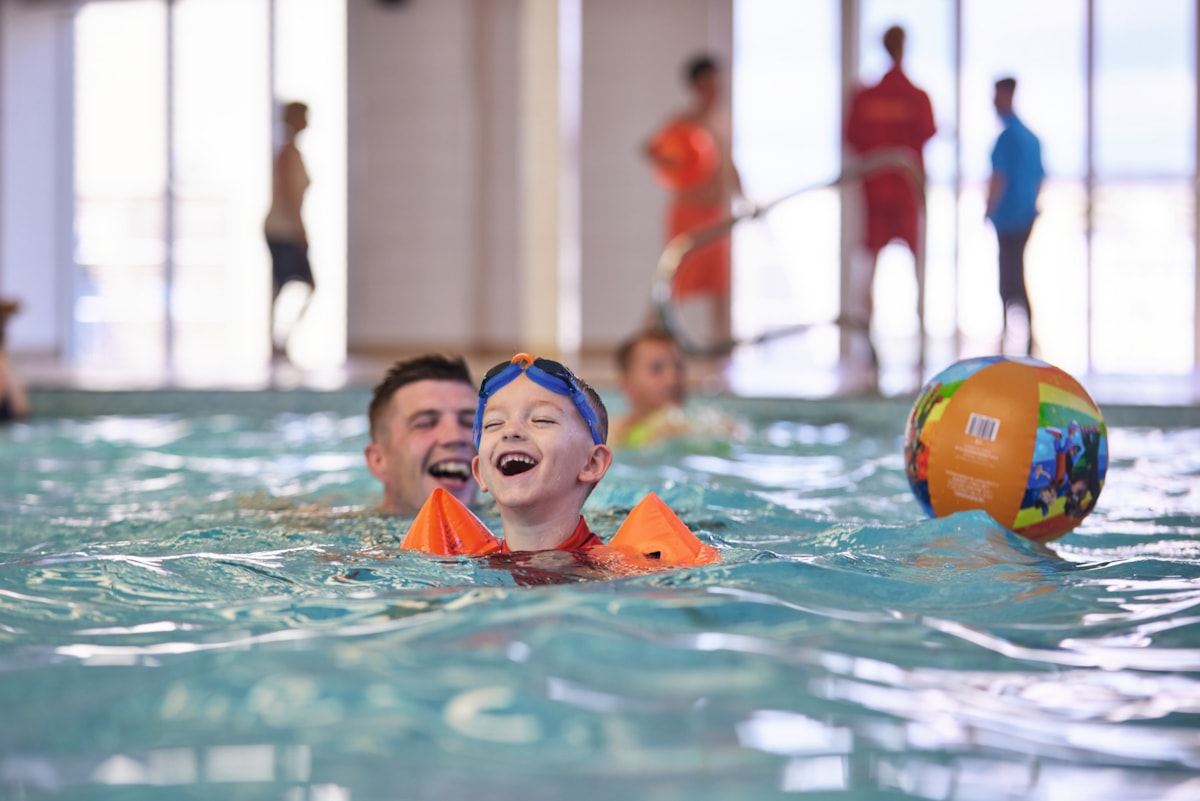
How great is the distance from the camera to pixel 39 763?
189 cm

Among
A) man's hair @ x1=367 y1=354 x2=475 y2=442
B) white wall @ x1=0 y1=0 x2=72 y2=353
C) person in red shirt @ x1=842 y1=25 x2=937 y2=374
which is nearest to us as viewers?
man's hair @ x1=367 y1=354 x2=475 y2=442

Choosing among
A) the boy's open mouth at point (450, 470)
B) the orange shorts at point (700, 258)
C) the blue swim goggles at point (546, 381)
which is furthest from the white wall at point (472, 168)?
the blue swim goggles at point (546, 381)

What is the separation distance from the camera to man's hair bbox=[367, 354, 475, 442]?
3795mm

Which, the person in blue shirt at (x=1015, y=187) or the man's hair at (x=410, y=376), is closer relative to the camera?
the man's hair at (x=410, y=376)

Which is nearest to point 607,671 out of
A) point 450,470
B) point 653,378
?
point 450,470

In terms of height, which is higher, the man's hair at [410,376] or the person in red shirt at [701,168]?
the person in red shirt at [701,168]

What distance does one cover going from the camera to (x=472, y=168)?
14469mm

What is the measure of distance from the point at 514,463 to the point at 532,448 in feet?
0.18

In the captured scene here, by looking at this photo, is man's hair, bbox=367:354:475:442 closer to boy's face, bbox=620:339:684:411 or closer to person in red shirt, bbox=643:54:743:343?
boy's face, bbox=620:339:684:411

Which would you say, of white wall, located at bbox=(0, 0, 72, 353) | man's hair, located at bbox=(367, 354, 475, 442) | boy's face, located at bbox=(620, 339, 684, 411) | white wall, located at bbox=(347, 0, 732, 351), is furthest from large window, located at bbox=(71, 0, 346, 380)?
man's hair, located at bbox=(367, 354, 475, 442)

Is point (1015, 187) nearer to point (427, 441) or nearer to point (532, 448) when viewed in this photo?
point (427, 441)

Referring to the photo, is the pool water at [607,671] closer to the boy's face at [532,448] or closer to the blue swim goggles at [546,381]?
the boy's face at [532,448]

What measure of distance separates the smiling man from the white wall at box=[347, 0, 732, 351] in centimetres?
1042

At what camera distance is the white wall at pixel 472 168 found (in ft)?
46.3
